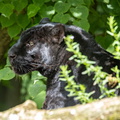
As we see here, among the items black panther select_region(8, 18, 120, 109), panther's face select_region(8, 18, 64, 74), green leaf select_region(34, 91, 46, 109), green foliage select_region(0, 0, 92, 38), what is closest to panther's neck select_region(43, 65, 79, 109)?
black panther select_region(8, 18, 120, 109)

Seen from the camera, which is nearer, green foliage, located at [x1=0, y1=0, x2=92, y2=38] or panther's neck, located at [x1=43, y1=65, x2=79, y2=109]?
panther's neck, located at [x1=43, y1=65, x2=79, y2=109]

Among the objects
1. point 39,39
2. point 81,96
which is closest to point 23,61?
point 39,39

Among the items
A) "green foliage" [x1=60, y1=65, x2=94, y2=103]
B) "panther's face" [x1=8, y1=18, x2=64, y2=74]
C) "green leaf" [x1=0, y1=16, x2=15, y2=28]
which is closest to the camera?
"green foliage" [x1=60, y1=65, x2=94, y2=103]

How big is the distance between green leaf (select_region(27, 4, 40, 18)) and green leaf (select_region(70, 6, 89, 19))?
35 cm

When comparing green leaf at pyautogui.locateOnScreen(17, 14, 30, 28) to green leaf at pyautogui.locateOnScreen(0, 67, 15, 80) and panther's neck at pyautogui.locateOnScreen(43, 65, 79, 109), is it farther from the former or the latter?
panther's neck at pyautogui.locateOnScreen(43, 65, 79, 109)

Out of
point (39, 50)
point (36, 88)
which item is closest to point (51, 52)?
point (39, 50)

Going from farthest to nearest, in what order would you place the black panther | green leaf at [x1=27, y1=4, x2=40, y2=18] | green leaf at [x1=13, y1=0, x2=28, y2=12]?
green leaf at [x1=13, y1=0, x2=28, y2=12] → green leaf at [x1=27, y1=4, x2=40, y2=18] → the black panther

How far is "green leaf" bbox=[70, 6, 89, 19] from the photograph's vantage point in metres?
4.69

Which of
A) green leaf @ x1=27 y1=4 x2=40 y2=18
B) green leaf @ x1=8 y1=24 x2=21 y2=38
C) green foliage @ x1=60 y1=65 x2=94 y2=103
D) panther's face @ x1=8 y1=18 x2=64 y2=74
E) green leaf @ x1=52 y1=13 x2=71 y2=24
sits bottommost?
green leaf @ x1=8 y1=24 x2=21 y2=38

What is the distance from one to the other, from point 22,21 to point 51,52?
1.41m

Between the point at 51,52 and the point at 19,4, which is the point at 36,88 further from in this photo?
the point at 51,52

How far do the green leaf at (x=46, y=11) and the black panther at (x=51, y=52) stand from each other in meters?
1.05

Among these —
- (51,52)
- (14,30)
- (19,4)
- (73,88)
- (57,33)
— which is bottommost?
(14,30)

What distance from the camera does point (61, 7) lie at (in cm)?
473
